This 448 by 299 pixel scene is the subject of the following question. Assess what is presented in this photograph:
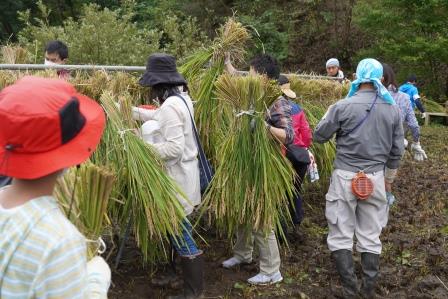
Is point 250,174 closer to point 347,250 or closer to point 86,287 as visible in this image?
point 347,250

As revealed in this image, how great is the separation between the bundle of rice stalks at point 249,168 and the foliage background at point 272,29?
14.5ft

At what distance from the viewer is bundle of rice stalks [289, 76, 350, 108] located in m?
5.00

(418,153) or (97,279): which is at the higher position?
(97,279)

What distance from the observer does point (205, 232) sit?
172 inches

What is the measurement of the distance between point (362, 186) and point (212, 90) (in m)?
1.19

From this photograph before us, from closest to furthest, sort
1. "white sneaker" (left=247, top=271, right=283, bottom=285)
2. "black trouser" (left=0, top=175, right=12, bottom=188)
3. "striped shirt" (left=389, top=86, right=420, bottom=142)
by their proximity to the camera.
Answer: "black trouser" (left=0, top=175, right=12, bottom=188) < "white sneaker" (left=247, top=271, right=283, bottom=285) < "striped shirt" (left=389, top=86, right=420, bottom=142)

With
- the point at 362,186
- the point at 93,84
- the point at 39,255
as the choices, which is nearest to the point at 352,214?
the point at 362,186

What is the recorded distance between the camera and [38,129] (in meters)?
1.20

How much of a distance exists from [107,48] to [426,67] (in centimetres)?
997

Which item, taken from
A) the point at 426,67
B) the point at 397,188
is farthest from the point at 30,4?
the point at 397,188

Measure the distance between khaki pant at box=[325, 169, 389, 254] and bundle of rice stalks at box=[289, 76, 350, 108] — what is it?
1734 millimetres

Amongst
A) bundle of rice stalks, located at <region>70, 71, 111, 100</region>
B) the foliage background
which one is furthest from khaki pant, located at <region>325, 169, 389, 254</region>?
the foliage background

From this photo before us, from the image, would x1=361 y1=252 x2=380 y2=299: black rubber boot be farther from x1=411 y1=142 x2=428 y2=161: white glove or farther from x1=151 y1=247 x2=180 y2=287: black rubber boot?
x1=411 y1=142 x2=428 y2=161: white glove

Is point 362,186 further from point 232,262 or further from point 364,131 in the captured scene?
point 232,262
